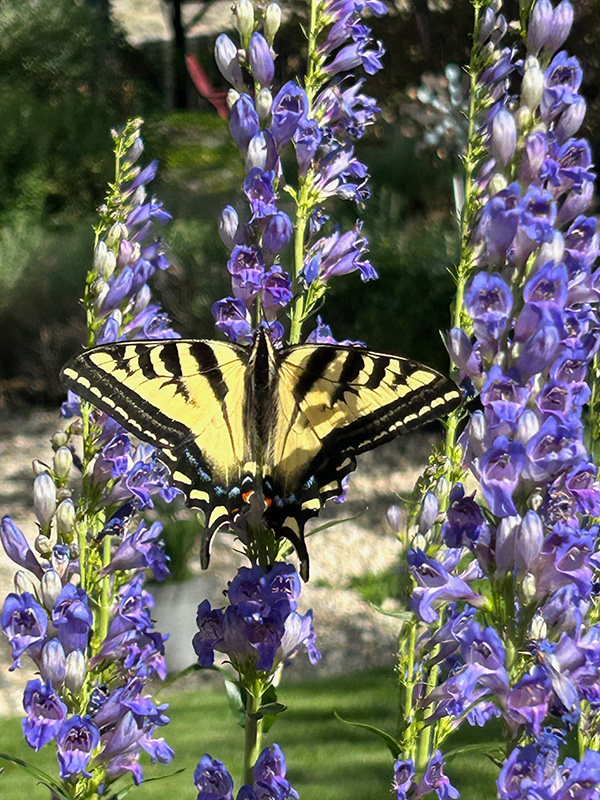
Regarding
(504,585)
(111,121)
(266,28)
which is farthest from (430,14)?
(504,585)

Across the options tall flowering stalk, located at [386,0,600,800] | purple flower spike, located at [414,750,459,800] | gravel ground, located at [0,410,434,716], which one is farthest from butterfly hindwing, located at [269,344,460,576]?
gravel ground, located at [0,410,434,716]

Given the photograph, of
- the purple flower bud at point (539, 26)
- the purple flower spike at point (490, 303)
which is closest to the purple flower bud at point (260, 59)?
the purple flower bud at point (539, 26)

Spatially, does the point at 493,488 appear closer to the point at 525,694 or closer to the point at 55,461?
Result: the point at 525,694

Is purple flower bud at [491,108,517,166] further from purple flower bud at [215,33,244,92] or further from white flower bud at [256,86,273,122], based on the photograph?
purple flower bud at [215,33,244,92]

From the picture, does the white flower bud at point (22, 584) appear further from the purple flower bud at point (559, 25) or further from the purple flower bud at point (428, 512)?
the purple flower bud at point (559, 25)

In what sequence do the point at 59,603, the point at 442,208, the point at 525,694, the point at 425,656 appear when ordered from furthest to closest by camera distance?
the point at 442,208
the point at 425,656
the point at 59,603
the point at 525,694

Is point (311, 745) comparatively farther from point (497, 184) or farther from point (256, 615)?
point (497, 184)
